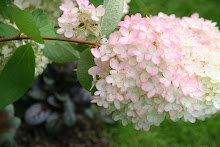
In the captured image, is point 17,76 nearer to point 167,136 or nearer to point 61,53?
point 61,53

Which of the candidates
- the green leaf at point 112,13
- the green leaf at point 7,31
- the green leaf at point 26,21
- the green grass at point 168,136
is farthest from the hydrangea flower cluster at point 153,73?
the green grass at point 168,136

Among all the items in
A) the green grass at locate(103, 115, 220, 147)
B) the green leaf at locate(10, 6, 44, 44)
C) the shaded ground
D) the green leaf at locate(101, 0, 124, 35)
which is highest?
the green leaf at locate(101, 0, 124, 35)

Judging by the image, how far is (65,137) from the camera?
6.53 feet

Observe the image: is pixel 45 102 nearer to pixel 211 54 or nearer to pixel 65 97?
pixel 65 97

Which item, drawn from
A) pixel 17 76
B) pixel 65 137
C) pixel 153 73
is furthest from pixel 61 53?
pixel 65 137

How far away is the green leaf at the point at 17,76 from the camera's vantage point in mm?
596

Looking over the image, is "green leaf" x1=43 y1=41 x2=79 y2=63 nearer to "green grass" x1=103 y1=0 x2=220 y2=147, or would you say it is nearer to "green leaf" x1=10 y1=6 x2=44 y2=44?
"green leaf" x1=10 y1=6 x2=44 y2=44

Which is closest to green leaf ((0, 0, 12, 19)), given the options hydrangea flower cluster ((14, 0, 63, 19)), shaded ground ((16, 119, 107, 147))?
hydrangea flower cluster ((14, 0, 63, 19))

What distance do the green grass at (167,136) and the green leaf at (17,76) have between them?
1485 millimetres

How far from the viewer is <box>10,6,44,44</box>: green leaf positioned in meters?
0.52

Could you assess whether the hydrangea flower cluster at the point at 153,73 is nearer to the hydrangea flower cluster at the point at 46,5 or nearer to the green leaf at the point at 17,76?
the green leaf at the point at 17,76

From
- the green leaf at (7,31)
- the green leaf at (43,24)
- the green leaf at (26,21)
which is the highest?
the green leaf at (26,21)

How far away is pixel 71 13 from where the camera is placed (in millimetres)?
602

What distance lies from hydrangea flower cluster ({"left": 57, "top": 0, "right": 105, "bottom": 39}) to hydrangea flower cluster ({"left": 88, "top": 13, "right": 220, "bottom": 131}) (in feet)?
0.19
